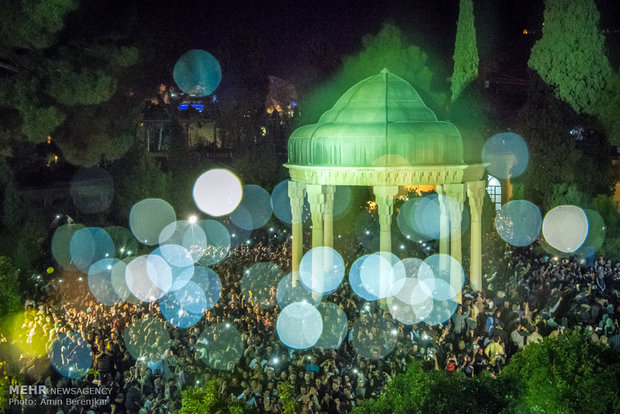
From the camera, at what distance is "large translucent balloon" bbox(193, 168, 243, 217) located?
30422 millimetres

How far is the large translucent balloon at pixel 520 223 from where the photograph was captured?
25.1 m

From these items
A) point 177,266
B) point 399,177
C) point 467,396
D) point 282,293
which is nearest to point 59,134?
point 177,266

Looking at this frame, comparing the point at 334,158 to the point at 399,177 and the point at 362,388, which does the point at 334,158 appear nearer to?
the point at 399,177

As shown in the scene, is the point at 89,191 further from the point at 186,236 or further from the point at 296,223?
the point at 296,223

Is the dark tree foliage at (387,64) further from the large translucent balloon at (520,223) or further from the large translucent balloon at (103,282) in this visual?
the large translucent balloon at (103,282)

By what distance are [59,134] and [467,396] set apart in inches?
677

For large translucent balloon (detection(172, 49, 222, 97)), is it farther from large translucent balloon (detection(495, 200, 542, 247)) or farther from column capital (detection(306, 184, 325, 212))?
column capital (detection(306, 184, 325, 212))

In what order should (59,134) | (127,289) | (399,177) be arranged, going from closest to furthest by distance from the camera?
(399,177)
(127,289)
(59,134)

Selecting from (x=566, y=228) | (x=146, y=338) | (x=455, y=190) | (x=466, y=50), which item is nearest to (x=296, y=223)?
(x=455, y=190)

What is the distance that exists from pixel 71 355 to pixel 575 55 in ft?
66.2

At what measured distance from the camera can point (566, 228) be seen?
24078mm

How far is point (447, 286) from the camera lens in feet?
53.1

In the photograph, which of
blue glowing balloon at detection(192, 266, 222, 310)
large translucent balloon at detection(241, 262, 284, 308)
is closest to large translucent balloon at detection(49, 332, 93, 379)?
blue glowing balloon at detection(192, 266, 222, 310)

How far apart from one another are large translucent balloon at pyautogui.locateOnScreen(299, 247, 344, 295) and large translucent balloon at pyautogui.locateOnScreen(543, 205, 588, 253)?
9.65 m
